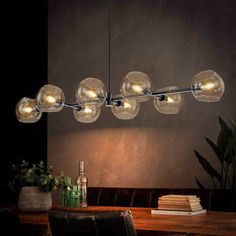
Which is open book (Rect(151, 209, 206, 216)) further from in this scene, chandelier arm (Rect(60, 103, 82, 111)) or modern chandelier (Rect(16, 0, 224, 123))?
chandelier arm (Rect(60, 103, 82, 111))

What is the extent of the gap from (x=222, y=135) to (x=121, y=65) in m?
1.34

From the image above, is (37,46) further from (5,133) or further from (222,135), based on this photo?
(222,135)

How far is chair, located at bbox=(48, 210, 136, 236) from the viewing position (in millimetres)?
2137

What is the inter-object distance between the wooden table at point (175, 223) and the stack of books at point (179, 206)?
7 cm

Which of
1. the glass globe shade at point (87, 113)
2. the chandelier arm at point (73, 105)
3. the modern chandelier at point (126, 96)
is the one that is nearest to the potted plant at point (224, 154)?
the modern chandelier at point (126, 96)

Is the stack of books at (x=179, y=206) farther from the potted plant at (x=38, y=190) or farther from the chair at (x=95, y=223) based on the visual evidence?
the chair at (x=95, y=223)

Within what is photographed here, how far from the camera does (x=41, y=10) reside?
5.78 metres

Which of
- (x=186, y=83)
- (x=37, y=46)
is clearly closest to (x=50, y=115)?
(x=37, y=46)

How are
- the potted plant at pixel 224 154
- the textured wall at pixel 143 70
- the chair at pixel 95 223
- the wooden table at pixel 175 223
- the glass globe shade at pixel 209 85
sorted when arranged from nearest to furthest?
1. the chair at pixel 95 223
2. the wooden table at pixel 175 223
3. the glass globe shade at pixel 209 85
4. the potted plant at pixel 224 154
5. the textured wall at pixel 143 70

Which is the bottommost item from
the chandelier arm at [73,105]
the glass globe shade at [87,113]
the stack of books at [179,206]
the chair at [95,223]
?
the stack of books at [179,206]

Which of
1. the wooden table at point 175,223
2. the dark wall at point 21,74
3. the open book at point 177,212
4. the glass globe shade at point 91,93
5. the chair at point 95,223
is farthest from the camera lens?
the dark wall at point 21,74

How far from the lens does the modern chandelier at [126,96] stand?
3221mm

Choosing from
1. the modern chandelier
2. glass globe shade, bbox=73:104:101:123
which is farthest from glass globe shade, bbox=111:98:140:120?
glass globe shade, bbox=73:104:101:123

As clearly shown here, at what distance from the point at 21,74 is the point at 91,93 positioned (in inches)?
88.2
